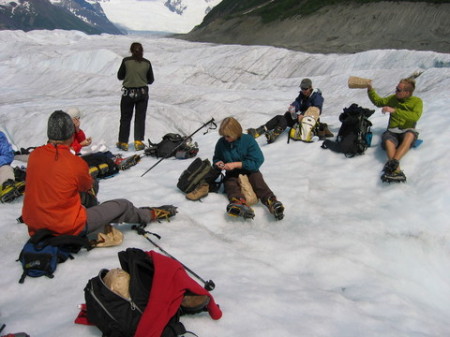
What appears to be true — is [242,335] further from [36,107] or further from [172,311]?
[36,107]

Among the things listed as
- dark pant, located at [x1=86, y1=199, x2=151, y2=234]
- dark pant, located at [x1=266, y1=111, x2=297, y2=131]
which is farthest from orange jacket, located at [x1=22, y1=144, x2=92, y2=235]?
dark pant, located at [x1=266, y1=111, x2=297, y2=131]

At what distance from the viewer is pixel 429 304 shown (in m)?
4.50

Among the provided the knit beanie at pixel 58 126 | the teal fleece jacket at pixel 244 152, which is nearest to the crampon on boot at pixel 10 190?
the knit beanie at pixel 58 126

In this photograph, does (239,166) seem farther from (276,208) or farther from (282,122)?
(282,122)

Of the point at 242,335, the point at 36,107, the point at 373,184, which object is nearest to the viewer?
the point at 242,335

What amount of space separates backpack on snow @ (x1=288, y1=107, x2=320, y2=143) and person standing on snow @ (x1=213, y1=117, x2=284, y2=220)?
131 inches

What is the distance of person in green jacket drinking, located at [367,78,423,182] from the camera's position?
7.21 m

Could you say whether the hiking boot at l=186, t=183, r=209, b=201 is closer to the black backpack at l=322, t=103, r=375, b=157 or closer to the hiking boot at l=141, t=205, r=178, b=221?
the hiking boot at l=141, t=205, r=178, b=221

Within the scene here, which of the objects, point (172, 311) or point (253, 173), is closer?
point (172, 311)

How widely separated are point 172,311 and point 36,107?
63.4 ft

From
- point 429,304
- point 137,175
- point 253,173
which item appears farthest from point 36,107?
point 429,304

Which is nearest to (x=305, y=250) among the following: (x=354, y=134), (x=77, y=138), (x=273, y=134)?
(x=354, y=134)

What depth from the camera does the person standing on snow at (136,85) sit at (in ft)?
34.4

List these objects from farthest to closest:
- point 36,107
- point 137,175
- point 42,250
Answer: point 36,107
point 137,175
point 42,250
